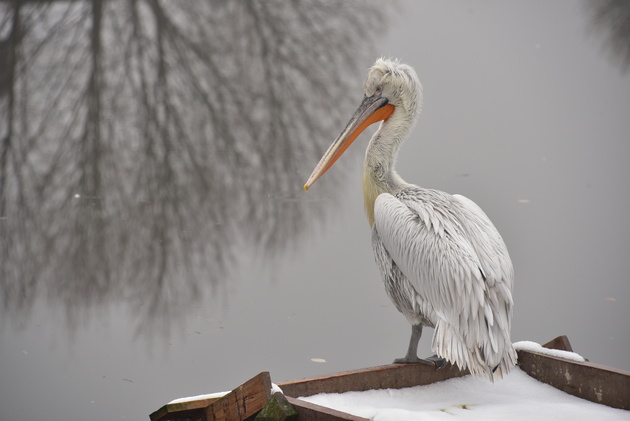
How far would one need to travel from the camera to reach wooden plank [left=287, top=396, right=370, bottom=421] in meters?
1.81

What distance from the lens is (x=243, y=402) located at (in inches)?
78.2

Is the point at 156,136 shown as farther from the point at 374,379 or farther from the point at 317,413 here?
the point at 317,413

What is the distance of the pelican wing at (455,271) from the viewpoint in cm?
229

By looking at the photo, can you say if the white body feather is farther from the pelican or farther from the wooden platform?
the wooden platform

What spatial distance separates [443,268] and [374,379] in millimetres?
380

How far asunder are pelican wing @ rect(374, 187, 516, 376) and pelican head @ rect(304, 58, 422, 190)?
45 centimetres

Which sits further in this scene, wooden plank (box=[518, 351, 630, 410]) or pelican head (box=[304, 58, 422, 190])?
pelican head (box=[304, 58, 422, 190])

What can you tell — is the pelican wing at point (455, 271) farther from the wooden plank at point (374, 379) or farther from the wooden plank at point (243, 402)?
the wooden plank at point (243, 402)

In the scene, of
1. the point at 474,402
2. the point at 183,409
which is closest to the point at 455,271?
the point at 474,402

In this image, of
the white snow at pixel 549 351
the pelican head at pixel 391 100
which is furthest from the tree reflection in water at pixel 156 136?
the white snow at pixel 549 351

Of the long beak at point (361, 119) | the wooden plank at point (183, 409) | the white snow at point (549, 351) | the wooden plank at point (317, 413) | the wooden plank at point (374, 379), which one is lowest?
the wooden plank at point (183, 409)

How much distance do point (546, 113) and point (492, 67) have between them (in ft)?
1.93

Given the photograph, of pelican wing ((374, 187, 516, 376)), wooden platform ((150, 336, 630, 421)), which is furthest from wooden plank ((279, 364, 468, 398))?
pelican wing ((374, 187, 516, 376))

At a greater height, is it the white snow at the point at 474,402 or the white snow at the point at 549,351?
the white snow at the point at 549,351
